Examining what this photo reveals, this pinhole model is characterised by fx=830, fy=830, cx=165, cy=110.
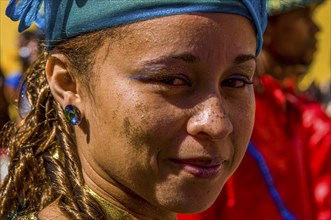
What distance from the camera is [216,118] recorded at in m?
1.90

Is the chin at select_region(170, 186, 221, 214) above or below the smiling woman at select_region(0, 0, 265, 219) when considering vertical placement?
below

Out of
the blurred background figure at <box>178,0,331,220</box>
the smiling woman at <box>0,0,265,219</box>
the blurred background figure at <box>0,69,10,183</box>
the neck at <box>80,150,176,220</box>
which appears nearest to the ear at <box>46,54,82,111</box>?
the smiling woman at <box>0,0,265,219</box>

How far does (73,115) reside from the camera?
6.78 ft

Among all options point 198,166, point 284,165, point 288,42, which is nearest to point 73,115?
point 198,166

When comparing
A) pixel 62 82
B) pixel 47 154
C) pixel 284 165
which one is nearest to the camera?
pixel 62 82

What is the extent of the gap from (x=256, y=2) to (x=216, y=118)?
1.19ft

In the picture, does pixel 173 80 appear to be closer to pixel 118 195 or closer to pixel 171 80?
pixel 171 80

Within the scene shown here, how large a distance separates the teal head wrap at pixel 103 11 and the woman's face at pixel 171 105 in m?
0.02

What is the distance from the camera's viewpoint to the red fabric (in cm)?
415

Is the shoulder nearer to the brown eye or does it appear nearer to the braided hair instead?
the braided hair

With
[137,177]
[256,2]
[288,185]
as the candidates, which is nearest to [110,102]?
[137,177]

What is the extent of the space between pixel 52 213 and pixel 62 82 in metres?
0.34

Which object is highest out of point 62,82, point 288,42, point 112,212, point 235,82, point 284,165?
point 62,82

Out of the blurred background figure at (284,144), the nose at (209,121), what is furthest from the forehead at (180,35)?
the blurred background figure at (284,144)
